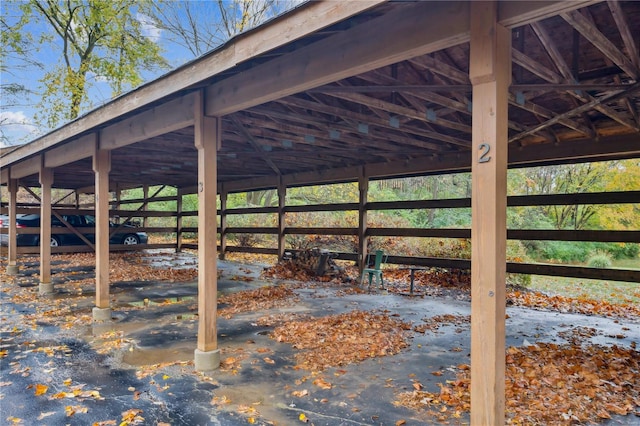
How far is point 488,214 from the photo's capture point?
201 centimetres

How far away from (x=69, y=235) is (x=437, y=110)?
43.9ft

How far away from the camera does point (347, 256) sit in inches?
374

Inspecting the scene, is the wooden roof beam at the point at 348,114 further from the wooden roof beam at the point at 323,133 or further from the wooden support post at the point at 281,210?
the wooden support post at the point at 281,210

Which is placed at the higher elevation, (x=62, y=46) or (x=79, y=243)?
(x=62, y=46)

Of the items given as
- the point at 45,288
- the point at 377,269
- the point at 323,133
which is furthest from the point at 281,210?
the point at 45,288

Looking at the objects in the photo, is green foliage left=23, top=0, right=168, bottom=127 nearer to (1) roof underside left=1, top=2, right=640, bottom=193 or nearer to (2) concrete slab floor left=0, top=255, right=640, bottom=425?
(1) roof underside left=1, top=2, right=640, bottom=193

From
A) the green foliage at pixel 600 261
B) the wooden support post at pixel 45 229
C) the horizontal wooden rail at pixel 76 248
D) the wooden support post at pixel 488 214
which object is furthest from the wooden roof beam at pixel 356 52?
the green foliage at pixel 600 261

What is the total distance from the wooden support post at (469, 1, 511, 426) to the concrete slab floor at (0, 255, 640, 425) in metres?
0.89

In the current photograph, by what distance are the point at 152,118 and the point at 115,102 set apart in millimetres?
417

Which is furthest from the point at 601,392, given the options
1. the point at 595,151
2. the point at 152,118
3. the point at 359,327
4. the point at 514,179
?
the point at 514,179

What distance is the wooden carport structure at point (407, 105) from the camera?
6.66 ft

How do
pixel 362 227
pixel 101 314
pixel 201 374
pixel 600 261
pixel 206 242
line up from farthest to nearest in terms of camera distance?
pixel 600 261
pixel 362 227
pixel 101 314
pixel 206 242
pixel 201 374

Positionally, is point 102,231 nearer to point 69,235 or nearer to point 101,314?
point 101,314

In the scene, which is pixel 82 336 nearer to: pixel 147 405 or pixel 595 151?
pixel 147 405
